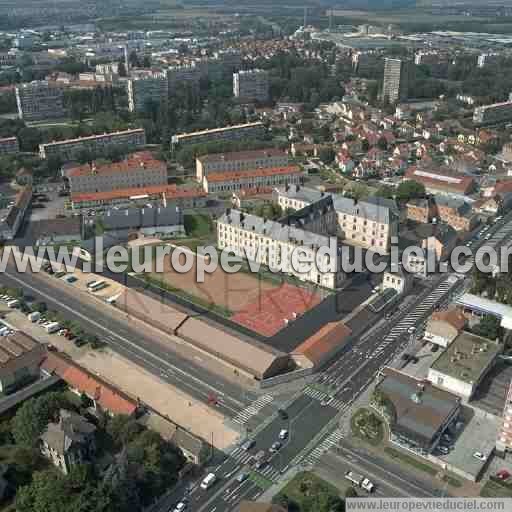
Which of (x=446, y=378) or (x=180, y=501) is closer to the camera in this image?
(x=180, y=501)

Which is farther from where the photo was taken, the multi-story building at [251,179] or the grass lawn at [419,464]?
the multi-story building at [251,179]

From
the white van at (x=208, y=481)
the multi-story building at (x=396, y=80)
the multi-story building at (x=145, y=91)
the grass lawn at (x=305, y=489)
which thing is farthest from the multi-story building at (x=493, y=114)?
the white van at (x=208, y=481)

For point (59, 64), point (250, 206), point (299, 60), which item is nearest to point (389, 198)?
point (250, 206)

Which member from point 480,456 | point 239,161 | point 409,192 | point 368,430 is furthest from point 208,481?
point 239,161

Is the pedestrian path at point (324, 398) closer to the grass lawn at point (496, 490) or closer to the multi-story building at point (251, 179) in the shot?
the grass lawn at point (496, 490)

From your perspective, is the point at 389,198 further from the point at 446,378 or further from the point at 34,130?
the point at 34,130

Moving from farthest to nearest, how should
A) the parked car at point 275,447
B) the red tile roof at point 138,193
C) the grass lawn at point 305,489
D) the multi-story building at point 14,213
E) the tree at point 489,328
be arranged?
the red tile roof at point 138,193, the multi-story building at point 14,213, the tree at point 489,328, the parked car at point 275,447, the grass lawn at point 305,489
